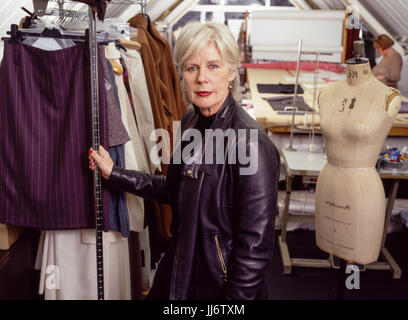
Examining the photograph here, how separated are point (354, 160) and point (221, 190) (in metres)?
0.97

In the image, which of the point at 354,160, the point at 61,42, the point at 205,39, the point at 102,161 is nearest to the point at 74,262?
the point at 102,161

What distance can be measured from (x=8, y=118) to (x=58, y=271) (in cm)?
65

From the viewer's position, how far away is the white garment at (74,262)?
179 centimetres

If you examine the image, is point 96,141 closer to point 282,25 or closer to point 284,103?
point 284,103

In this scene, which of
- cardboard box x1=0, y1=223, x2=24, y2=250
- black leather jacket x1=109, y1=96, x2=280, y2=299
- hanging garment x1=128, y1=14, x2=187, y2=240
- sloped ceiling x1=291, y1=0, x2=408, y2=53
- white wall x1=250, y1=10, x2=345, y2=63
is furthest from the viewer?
white wall x1=250, y1=10, x2=345, y2=63

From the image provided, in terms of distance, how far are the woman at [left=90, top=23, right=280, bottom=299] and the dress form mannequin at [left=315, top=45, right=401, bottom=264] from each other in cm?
83

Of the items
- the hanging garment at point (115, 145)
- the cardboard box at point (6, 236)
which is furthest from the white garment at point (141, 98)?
the cardboard box at point (6, 236)

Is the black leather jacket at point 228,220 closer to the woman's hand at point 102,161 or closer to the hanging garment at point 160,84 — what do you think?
the woman's hand at point 102,161

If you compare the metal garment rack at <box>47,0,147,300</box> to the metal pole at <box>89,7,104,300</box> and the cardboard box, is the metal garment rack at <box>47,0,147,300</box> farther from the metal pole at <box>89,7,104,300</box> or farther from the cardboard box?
the cardboard box

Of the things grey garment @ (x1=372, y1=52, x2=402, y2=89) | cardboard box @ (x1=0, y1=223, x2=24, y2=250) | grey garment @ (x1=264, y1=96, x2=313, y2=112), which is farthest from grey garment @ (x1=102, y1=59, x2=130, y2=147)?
grey garment @ (x1=372, y1=52, x2=402, y2=89)

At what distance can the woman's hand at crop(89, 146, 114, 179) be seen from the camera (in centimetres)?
157

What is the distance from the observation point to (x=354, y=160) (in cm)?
207

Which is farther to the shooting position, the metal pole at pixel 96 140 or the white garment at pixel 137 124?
the white garment at pixel 137 124
